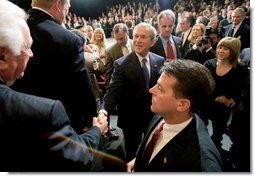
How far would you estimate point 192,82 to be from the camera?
3.19 ft

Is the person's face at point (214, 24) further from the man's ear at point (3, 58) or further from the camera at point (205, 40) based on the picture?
the man's ear at point (3, 58)

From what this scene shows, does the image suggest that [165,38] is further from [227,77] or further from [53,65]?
[53,65]

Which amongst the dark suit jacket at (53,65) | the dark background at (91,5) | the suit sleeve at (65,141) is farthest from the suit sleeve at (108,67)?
the suit sleeve at (65,141)

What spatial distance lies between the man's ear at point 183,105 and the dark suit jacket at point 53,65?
52 centimetres

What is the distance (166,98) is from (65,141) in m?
0.49

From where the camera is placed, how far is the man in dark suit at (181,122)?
875mm

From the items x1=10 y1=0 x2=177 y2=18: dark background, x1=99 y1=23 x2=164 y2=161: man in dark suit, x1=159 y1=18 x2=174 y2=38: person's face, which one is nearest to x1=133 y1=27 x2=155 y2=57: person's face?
x1=99 y1=23 x2=164 y2=161: man in dark suit

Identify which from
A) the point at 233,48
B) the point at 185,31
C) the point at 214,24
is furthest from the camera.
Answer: the point at 185,31

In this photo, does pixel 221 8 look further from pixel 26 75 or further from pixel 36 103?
pixel 36 103

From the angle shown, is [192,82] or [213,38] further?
[213,38]

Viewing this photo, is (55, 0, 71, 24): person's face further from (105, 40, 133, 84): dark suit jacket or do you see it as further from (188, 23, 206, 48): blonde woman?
(188, 23, 206, 48): blonde woman

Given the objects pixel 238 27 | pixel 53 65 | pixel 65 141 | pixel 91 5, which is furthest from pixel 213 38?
pixel 65 141

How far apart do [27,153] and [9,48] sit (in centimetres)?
28

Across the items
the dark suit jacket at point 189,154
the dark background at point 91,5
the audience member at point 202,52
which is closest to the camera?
the dark suit jacket at point 189,154
